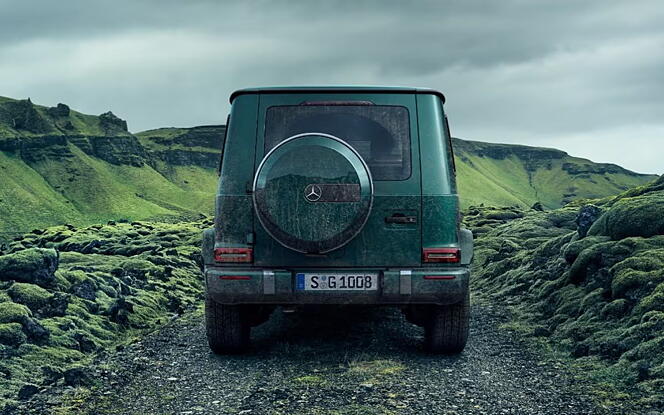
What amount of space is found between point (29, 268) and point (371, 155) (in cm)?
597

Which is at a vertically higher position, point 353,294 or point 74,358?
point 353,294

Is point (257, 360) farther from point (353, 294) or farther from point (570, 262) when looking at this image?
point (570, 262)

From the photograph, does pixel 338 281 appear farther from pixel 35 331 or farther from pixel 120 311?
pixel 120 311

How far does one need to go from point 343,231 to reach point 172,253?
14.2 m

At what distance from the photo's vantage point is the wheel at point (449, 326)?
22.7ft

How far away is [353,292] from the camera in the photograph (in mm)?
6422

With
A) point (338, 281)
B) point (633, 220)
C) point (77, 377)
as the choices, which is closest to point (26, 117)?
point (633, 220)

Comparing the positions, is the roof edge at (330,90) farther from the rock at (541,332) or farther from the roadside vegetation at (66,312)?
the rock at (541,332)

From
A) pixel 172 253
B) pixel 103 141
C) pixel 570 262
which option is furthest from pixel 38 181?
pixel 570 262

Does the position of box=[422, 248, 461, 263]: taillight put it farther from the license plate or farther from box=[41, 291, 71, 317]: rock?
box=[41, 291, 71, 317]: rock

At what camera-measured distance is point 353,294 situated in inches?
253

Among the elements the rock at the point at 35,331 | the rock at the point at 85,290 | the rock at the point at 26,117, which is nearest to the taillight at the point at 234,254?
the rock at the point at 35,331

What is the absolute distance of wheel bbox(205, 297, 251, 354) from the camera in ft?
23.0

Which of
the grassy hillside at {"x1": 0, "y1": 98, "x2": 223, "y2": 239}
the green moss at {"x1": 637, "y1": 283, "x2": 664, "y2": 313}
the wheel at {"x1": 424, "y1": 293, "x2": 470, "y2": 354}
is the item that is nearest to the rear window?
the wheel at {"x1": 424, "y1": 293, "x2": 470, "y2": 354}
